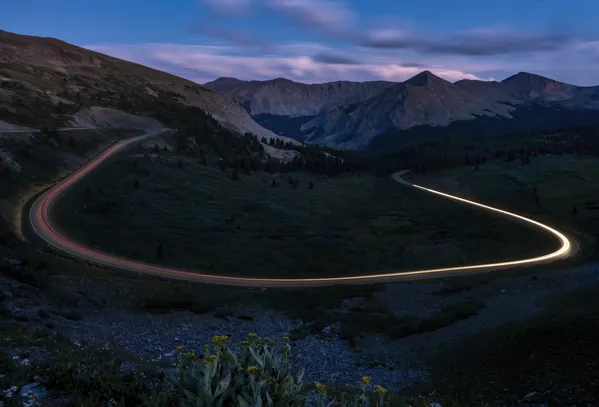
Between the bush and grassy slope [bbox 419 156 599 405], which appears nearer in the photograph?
the bush

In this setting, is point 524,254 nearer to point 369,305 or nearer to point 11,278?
point 369,305

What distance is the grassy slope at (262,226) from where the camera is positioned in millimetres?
68188

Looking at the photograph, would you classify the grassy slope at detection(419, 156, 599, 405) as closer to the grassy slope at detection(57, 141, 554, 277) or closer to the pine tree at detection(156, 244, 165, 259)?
the grassy slope at detection(57, 141, 554, 277)

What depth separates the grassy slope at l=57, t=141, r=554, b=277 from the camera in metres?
68.2

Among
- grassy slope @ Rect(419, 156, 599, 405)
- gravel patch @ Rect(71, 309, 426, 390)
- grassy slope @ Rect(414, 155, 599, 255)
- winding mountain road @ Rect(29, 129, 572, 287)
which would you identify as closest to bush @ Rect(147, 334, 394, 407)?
grassy slope @ Rect(419, 156, 599, 405)

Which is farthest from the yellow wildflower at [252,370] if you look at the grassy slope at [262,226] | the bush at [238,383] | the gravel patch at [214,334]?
the grassy slope at [262,226]

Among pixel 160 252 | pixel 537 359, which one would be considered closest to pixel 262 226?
pixel 160 252

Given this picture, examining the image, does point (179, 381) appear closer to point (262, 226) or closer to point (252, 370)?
point (252, 370)

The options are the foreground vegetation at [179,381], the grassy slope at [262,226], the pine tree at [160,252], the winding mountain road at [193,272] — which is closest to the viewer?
the foreground vegetation at [179,381]

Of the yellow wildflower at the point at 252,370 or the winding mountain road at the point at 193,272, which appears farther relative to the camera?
the winding mountain road at the point at 193,272

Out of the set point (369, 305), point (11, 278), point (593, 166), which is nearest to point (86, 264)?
point (11, 278)

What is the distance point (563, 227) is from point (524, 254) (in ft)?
93.8

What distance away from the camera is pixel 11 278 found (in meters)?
37.4

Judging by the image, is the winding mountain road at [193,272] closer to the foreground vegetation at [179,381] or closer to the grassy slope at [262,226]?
the grassy slope at [262,226]
